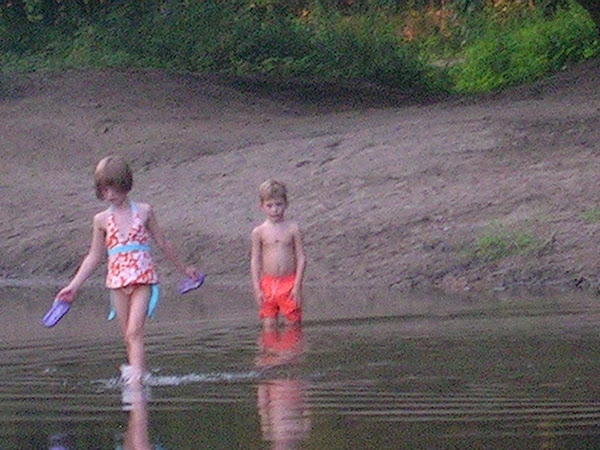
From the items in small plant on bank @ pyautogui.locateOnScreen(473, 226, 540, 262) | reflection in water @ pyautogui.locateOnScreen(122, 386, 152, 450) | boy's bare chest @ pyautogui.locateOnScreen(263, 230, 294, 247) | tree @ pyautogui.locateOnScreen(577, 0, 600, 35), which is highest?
tree @ pyautogui.locateOnScreen(577, 0, 600, 35)

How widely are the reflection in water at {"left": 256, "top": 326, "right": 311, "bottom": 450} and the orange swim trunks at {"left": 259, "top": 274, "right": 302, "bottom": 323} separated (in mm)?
325

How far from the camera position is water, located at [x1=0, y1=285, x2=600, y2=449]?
6.09 metres

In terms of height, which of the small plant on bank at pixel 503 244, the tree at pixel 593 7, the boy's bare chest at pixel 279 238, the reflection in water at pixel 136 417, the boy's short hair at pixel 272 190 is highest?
the tree at pixel 593 7

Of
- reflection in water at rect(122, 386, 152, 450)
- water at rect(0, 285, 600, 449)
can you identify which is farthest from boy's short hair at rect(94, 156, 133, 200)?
reflection in water at rect(122, 386, 152, 450)

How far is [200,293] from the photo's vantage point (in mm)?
12922

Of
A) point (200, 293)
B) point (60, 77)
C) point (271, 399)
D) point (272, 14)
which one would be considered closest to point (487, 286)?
point (200, 293)

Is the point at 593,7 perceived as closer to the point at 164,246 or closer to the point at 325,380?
the point at 164,246

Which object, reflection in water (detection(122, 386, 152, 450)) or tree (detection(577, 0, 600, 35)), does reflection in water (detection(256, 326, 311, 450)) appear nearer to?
reflection in water (detection(122, 386, 152, 450))

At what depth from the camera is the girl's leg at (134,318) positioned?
7.90m

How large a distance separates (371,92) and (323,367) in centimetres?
1728

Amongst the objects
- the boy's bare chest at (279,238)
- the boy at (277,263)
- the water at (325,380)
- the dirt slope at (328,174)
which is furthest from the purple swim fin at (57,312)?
the dirt slope at (328,174)

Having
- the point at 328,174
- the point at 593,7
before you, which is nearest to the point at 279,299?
the point at 328,174

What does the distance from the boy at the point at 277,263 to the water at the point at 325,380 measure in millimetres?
166

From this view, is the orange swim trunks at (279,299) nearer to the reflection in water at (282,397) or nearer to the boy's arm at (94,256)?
the reflection in water at (282,397)
